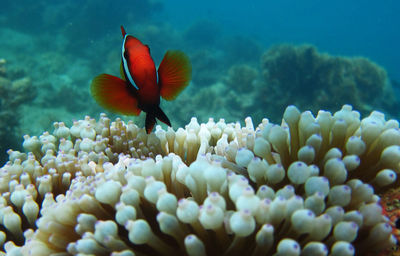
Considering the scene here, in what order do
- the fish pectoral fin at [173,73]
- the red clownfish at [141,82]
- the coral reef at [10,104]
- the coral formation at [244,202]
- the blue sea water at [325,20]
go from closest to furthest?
the coral formation at [244,202] → the red clownfish at [141,82] → the fish pectoral fin at [173,73] → the coral reef at [10,104] → the blue sea water at [325,20]

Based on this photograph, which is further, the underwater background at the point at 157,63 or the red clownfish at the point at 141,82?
the underwater background at the point at 157,63

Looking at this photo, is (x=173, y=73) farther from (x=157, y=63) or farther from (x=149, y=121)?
(x=157, y=63)

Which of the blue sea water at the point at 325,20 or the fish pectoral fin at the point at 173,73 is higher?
the blue sea water at the point at 325,20

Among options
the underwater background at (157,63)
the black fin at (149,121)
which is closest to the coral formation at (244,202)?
the black fin at (149,121)

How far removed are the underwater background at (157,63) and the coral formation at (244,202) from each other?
493 cm

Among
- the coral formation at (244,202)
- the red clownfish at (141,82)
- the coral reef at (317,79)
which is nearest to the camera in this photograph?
the coral formation at (244,202)

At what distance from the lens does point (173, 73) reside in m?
1.88

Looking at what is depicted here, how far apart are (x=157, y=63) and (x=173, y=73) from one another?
42.2 ft

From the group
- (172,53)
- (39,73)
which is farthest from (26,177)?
(39,73)

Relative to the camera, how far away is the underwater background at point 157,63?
29.6 ft

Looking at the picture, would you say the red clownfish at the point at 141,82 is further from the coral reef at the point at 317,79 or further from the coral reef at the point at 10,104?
the coral reef at the point at 317,79

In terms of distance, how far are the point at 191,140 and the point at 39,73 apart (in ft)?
38.6

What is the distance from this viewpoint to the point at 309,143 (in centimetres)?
123

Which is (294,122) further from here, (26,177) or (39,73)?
(39,73)
